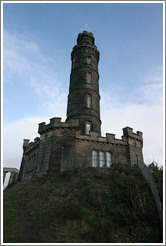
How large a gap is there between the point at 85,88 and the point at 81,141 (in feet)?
27.9

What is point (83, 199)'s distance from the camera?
31.2 feet

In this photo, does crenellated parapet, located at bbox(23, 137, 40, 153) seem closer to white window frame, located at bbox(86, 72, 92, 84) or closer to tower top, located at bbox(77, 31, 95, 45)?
white window frame, located at bbox(86, 72, 92, 84)

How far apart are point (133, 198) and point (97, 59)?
78.1 ft

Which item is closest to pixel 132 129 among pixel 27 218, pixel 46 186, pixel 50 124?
pixel 50 124

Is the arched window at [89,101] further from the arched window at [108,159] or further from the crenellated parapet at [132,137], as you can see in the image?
the arched window at [108,159]

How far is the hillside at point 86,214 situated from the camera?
265 inches

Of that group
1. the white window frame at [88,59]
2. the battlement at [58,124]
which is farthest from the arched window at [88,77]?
the battlement at [58,124]

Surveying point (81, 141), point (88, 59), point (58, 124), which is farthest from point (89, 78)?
point (81, 141)

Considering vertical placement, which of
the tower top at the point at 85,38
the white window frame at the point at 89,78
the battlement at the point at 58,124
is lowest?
the battlement at the point at 58,124

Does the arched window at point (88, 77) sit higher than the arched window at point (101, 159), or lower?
higher

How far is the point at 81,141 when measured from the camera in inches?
710

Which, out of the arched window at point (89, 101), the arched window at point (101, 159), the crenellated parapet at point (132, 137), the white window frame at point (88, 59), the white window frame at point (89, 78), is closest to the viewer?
the arched window at point (101, 159)

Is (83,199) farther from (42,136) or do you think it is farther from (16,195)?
(42,136)

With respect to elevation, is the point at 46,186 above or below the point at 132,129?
below
